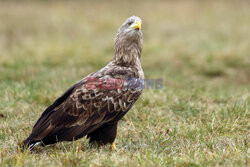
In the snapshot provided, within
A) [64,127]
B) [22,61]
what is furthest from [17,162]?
[22,61]

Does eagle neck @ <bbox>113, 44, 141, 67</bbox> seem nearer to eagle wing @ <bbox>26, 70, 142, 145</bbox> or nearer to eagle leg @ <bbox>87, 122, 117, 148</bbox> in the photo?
eagle wing @ <bbox>26, 70, 142, 145</bbox>

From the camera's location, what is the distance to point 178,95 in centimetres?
697

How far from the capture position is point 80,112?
445cm

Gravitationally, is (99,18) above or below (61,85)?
above

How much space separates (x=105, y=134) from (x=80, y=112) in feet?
1.32

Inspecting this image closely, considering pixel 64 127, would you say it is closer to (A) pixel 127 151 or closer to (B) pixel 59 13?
(A) pixel 127 151

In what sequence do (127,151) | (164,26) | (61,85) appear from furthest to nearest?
(164,26), (61,85), (127,151)

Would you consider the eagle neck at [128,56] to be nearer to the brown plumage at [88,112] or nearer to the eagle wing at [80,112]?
the brown plumage at [88,112]

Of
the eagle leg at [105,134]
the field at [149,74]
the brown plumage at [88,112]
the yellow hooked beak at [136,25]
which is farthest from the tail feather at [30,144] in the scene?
the yellow hooked beak at [136,25]

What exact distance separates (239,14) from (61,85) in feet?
33.1

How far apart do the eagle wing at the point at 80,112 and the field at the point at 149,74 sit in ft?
0.68

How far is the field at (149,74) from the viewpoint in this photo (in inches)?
164

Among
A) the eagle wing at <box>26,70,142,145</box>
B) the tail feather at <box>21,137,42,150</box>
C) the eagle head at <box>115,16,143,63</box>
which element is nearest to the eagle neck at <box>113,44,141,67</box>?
the eagle head at <box>115,16,143,63</box>

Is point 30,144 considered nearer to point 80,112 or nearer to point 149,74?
point 80,112
